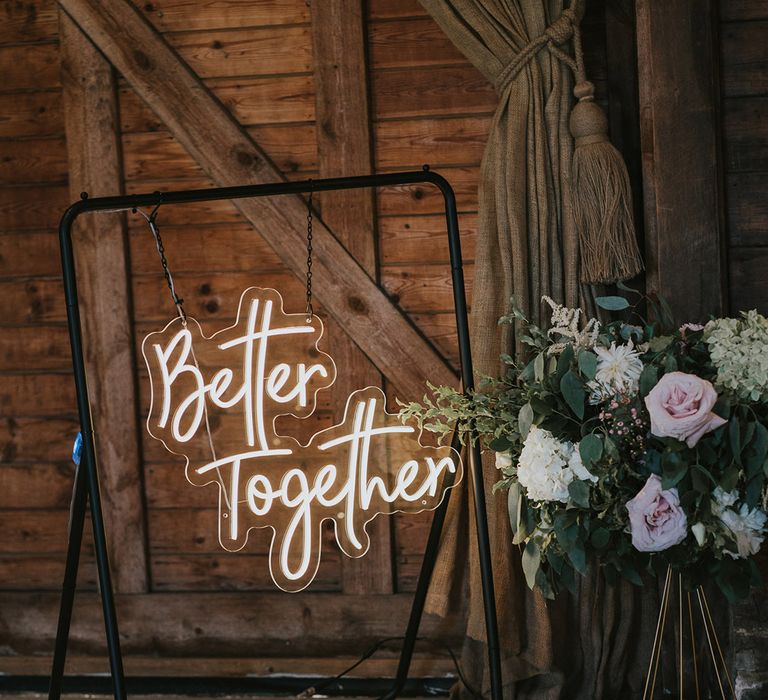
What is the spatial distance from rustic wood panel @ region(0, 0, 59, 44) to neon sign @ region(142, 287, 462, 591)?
1275 millimetres

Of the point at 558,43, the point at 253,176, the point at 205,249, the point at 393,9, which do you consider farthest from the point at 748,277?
the point at 205,249

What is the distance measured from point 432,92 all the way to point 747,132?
93cm

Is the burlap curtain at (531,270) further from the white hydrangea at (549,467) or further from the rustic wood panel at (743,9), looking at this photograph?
the white hydrangea at (549,467)

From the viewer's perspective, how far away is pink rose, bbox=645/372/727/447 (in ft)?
5.20

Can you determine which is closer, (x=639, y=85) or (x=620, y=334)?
(x=620, y=334)

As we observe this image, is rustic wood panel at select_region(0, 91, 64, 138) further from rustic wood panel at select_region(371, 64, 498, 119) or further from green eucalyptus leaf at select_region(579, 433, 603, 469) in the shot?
green eucalyptus leaf at select_region(579, 433, 603, 469)

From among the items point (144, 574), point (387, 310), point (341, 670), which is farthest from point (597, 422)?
point (144, 574)

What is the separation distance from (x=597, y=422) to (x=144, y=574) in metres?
1.69

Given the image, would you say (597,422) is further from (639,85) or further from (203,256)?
(203,256)

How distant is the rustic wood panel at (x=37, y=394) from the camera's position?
2.74 metres

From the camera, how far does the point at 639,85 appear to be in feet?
7.53

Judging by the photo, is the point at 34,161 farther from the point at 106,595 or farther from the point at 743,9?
the point at 743,9

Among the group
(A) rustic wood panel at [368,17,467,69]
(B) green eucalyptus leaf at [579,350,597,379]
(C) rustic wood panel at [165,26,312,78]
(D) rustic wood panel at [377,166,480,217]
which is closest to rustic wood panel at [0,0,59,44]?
(C) rustic wood panel at [165,26,312,78]

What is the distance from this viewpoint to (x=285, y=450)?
2.10 m
